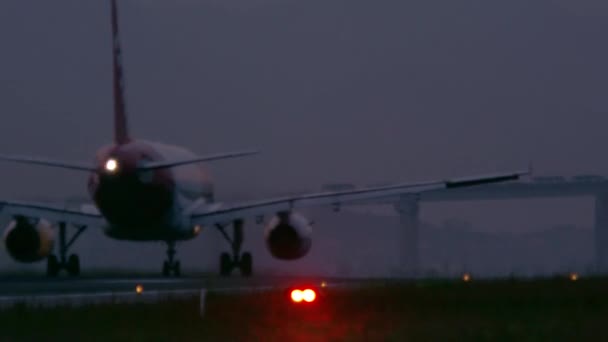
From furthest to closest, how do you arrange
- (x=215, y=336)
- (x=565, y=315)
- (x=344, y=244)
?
(x=344, y=244) < (x=565, y=315) < (x=215, y=336)

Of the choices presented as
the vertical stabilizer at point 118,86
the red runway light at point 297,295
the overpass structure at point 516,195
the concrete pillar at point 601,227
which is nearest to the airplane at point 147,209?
the vertical stabilizer at point 118,86

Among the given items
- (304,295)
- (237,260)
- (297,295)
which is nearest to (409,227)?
(237,260)

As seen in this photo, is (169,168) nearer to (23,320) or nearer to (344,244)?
(23,320)

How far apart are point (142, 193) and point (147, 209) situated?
4.32 ft

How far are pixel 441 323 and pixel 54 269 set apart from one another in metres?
30.3

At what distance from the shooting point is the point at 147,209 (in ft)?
171

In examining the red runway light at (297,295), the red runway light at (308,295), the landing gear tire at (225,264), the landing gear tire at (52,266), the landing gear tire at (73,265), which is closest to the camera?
the red runway light at (308,295)

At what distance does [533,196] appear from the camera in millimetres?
133750

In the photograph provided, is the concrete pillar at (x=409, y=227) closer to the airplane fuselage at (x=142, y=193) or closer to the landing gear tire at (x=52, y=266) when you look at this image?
the airplane fuselage at (x=142, y=193)

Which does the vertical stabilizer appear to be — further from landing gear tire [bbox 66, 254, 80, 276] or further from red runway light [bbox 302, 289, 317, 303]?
red runway light [bbox 302, 289, 317, 303]

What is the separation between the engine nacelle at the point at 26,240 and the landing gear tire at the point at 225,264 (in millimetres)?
6401

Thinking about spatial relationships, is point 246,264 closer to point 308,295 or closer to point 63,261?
point 63,261

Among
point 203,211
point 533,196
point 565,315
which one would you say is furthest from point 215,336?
point 533,196

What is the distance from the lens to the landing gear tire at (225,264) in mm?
55500
